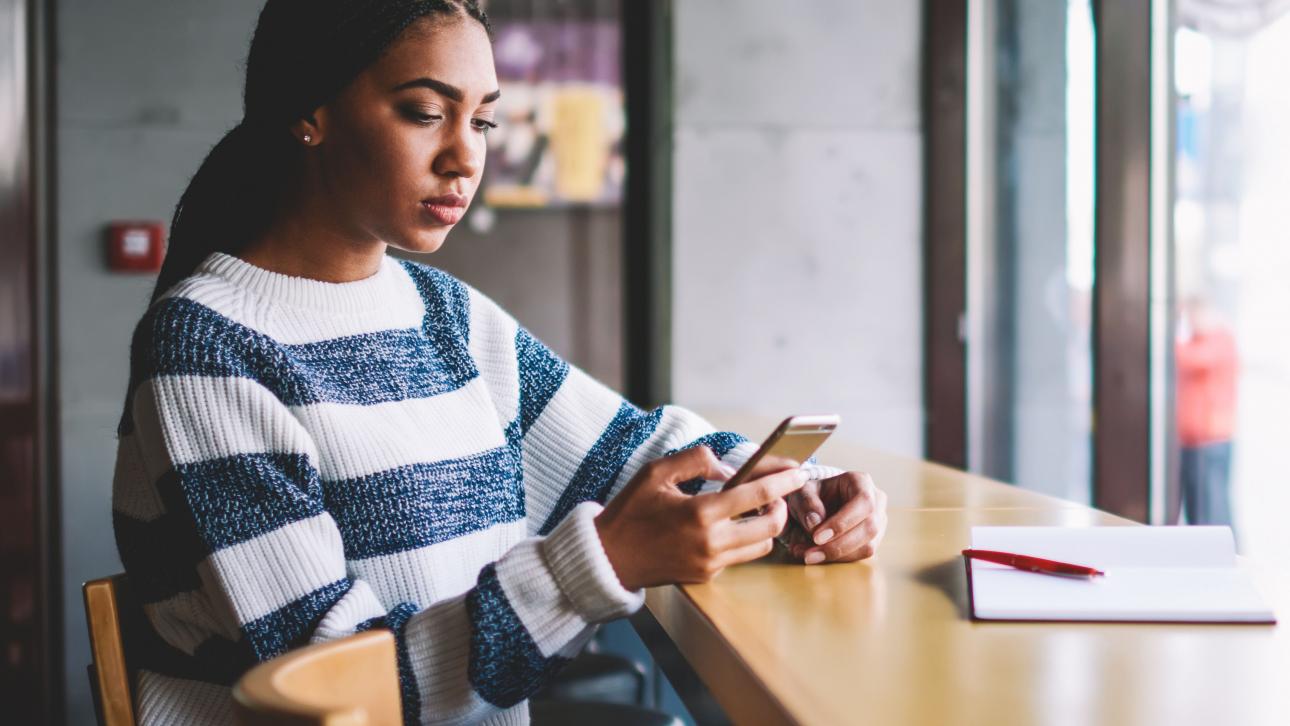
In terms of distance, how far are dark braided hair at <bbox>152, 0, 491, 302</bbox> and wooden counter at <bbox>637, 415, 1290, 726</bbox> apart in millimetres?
612

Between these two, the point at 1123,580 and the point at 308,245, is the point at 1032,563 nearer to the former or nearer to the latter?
the point at 1123,580

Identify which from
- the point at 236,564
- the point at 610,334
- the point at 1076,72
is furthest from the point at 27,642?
the point at 1076,72

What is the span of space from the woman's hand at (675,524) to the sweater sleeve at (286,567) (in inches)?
0.8

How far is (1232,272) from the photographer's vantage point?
251cm

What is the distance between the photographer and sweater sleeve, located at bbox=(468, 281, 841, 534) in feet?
4.48

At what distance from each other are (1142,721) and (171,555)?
0.80 metres

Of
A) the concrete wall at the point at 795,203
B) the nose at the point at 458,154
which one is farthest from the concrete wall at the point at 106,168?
the nose at the point at 458,154

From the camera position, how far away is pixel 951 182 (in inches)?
136

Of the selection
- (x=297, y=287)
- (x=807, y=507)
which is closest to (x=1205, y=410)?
(x=807, y=507)

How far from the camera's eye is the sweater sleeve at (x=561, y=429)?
137 centimetres

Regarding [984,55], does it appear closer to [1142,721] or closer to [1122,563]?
[1122,563]

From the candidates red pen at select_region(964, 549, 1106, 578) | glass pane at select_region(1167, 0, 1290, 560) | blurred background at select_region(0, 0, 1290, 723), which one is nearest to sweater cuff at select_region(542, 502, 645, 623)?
red pen at select_region(964, 549, 1106, 578)

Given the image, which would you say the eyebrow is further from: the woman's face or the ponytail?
the ponytail

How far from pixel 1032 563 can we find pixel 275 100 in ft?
2.94
